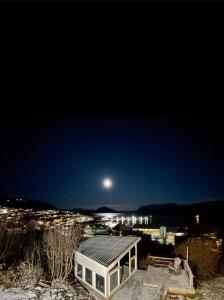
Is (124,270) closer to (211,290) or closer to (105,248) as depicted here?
(105,248)

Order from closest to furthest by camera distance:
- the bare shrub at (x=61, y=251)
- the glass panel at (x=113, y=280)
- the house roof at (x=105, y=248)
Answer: the glass panel at (x=113, y=280), the house roof at (x=105, y=248), the bare shrub at (x=61, y=251)

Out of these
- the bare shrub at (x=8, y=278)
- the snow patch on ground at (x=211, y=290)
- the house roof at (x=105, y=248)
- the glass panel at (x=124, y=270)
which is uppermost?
the house roof at (x=105, y=248)

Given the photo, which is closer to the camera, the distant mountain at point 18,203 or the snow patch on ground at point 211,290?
the snow patch on ground at point 211,290

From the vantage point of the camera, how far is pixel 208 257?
2639 cm

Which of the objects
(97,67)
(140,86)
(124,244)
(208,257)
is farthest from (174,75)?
(208,257)

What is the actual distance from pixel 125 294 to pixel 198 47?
670 inches

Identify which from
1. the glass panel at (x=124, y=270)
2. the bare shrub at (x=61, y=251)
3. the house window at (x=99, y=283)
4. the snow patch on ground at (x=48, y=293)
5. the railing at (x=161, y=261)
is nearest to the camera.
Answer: the snow patch on ground at (x=48, y=293)

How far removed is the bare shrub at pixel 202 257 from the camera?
83.0 feet

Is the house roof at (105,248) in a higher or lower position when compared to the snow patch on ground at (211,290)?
higher

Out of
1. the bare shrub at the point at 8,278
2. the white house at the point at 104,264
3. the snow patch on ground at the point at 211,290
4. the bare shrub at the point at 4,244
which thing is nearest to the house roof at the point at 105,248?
the white house at the point at 104,264

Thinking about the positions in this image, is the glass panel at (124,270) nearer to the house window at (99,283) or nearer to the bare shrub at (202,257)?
the house window at (99,283)

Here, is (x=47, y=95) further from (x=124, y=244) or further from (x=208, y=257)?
(x=208, y=257)

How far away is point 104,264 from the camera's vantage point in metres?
17.0

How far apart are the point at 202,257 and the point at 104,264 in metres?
13.3
